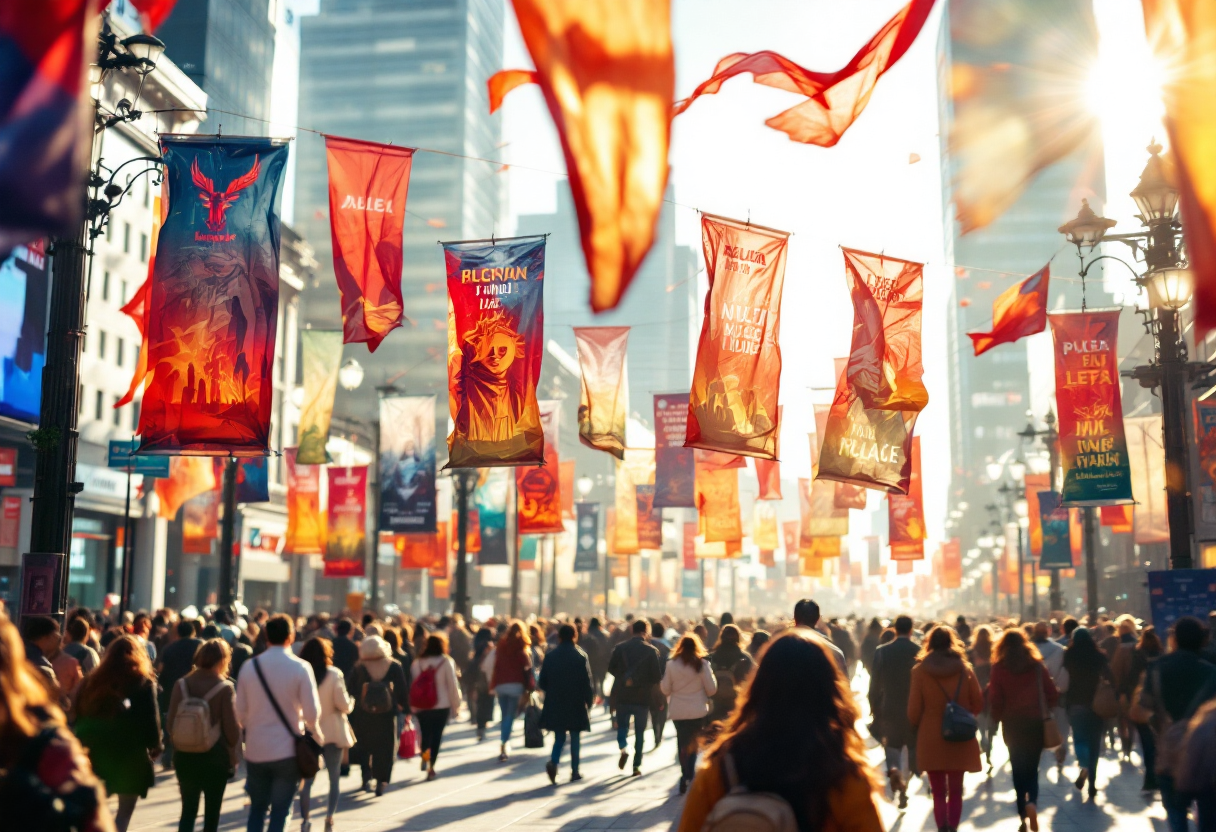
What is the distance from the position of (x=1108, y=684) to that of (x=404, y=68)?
147 m

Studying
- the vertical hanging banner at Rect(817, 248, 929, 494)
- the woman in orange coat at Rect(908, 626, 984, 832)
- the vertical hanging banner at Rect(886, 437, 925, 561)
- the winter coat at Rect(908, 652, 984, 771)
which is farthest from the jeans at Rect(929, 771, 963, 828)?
the vertical hanging banner at Rect(886, 437, 925, 561)

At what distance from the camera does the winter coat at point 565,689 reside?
16969 mm

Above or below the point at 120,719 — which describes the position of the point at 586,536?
above

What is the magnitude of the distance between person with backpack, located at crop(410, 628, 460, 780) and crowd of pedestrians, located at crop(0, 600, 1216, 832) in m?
0.03

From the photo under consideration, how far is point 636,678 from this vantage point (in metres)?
17.5

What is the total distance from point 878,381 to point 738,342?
2.16 meters

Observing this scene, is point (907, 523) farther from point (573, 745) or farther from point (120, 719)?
point (120, 719)

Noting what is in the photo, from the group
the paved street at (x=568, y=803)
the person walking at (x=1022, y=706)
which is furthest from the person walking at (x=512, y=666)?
the person walking at (x=1022, y=706)

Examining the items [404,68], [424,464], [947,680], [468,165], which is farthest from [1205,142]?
[404,68]

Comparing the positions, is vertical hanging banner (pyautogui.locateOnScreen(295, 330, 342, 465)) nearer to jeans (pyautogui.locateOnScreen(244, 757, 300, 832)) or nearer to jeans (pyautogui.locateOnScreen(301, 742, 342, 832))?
jeans (pyautogui.locateOnScreen(301, 742, 342, 832))

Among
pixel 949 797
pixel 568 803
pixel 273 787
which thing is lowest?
pixel 568 803

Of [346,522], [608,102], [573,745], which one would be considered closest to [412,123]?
[346,522]

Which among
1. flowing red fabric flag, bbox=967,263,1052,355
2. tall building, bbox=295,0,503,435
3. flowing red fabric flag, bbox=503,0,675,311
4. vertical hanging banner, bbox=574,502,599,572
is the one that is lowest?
vertical hanging banner, bbox=574,502,599,572

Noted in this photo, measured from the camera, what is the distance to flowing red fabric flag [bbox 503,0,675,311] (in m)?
5.33
